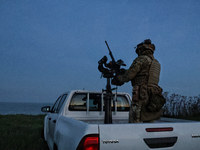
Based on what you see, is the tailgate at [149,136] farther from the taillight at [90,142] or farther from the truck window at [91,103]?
the truck window at [91,103]

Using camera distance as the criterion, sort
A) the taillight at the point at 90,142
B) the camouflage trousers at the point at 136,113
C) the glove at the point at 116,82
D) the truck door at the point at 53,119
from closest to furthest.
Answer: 1. the taillight at the point at 90,142
2. the camouflage trousers at the point at 136,113
3. the truck door at the point at 53,119
4. the glove at the point at 116,82

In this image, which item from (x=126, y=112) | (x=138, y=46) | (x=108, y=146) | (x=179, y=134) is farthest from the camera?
(x=126, y=112)

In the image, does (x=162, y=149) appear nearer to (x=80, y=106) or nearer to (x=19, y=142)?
(x=80, y=106)

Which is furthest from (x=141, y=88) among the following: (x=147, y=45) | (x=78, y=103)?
(x=78, y=103)

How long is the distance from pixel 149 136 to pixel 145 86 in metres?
1.92

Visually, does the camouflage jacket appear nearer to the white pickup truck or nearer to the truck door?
the truck door

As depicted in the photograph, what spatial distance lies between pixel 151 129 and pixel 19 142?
573 centimetres

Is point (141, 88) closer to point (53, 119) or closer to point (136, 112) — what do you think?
point (136, 112)

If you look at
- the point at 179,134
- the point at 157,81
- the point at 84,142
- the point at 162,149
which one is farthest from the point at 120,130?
the point at 157,81

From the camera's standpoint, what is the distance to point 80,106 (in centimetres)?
463

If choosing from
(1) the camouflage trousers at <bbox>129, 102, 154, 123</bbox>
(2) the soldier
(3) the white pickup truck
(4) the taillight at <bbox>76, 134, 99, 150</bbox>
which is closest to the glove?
(2) the soldier

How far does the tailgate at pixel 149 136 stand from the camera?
202cm

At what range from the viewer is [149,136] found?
2.19 meters

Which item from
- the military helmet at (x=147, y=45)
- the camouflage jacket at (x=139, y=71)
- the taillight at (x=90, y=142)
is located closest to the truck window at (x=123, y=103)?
the camouflage jacket at (x=139, y=71)
